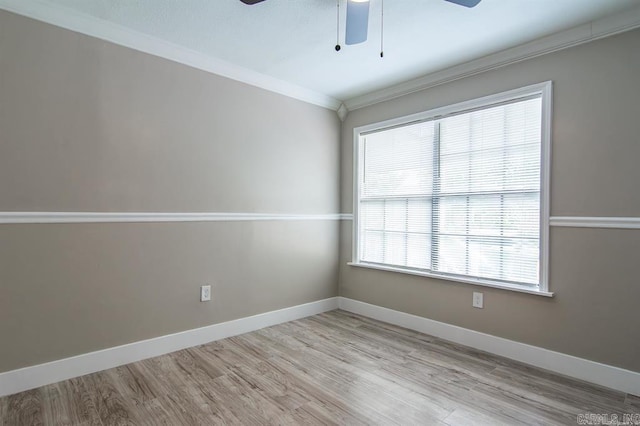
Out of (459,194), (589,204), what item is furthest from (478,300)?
(589,204)

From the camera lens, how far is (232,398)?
208 cm

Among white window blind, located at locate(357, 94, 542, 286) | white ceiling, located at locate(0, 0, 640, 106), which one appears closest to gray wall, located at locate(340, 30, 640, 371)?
white window blind, located at locate(357, 94, 542, 286)

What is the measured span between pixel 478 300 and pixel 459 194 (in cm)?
92

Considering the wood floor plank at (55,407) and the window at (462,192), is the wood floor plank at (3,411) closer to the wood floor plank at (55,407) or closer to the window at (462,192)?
the wood floor plank at (55,407)

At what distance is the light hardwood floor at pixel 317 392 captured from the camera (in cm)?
190

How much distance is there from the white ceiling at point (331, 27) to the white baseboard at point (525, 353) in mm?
2325

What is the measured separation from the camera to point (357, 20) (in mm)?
2025

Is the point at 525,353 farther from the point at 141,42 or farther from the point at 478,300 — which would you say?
the point at 141,42

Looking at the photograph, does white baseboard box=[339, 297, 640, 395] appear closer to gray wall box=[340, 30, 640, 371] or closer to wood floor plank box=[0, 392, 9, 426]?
gray wall box=[340, 30, 640, 371]

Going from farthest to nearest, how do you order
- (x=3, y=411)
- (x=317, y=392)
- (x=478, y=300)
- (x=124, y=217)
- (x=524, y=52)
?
1. (x=478, y=300)
2. (x=524, y=52)
3. (x=124, y=217)
4. (x=317, y=392)
5. (x=3, y=411)

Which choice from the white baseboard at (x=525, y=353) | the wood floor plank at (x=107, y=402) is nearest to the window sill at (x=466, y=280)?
the white baseboard at (x=525, y=353)

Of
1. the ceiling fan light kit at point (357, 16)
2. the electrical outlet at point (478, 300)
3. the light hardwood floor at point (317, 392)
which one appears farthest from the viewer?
the electrical outlet at point (478, 300)

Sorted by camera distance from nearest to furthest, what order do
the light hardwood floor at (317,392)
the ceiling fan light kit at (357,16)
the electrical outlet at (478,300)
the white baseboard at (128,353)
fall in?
the ceiling fan light kit at (357,16) → the light hardwood floor at (317,392) → the white baseboard at (128,353) → the electrical outlet at (478,300)

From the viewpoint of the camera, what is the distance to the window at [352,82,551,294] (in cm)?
260
